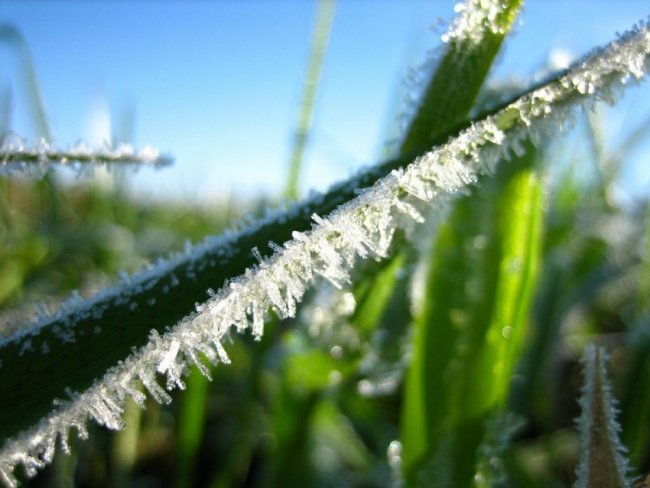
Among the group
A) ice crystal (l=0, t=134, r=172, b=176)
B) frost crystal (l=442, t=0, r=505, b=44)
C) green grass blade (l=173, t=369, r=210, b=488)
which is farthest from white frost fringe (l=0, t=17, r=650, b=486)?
green grass blade (l=173, t=369, r=210, b=488)

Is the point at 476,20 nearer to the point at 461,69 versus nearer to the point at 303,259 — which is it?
the point at 461,69

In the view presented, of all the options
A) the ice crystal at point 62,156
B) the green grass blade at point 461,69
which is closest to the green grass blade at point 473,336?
the green grass blade at point 461,69

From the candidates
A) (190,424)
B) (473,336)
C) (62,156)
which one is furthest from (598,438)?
(190,424)

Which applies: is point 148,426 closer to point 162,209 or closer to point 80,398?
point 80,398

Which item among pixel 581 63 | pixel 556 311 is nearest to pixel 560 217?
pixel 556 311

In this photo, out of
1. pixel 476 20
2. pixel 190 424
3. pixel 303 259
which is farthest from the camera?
pixel 190 424
